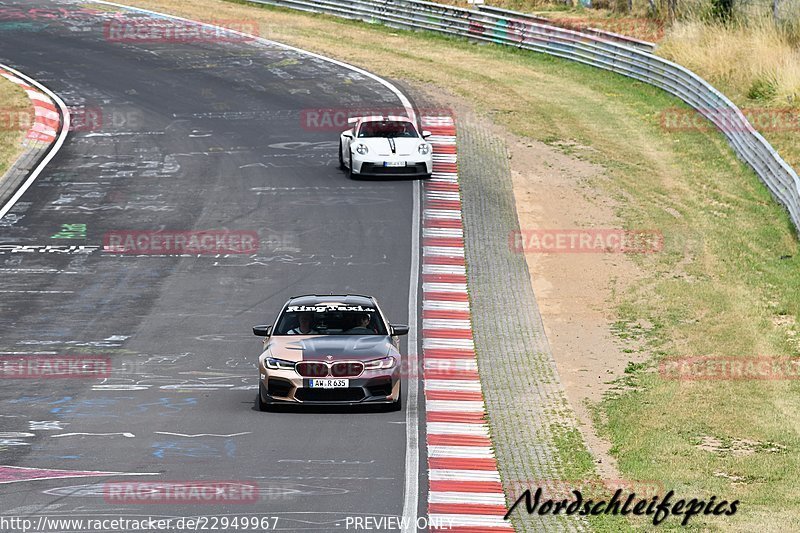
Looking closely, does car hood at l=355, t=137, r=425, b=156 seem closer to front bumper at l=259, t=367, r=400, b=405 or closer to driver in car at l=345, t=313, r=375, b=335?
driver in car at l=345, t=313, r=375, b=335

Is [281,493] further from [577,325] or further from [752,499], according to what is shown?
[577,325]

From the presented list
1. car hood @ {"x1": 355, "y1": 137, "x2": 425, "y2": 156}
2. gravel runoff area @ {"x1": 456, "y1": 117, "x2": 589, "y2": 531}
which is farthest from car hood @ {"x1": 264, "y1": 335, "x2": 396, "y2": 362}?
car hood @ {"x1": 355, "y1": 137, "x2": 425, "y2": 156}

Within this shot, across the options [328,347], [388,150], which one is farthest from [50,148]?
[328,347]

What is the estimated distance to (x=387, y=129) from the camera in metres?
30.7

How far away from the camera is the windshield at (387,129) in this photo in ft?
101

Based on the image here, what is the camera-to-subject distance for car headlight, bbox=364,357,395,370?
51.2ft

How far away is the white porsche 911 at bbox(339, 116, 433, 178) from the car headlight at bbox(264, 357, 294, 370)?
14978 millimetres

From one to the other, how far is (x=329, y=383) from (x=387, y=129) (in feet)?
51.8

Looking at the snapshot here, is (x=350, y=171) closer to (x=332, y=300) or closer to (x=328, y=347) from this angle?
(x=332, y=300)

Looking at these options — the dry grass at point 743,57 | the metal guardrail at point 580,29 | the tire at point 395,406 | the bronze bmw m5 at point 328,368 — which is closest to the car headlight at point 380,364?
the bronze bmw m5 at point 328,368

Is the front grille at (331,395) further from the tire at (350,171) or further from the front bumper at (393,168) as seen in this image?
the tire at (350,171)

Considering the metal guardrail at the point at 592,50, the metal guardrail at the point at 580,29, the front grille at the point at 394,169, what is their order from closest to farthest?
the front grille at the point at 394,169, the metal guardrail at the point at 592,50, the metal guardrail at the point at 580,29

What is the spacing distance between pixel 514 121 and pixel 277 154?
761 cm

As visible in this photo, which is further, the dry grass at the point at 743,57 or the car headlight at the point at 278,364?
the dry grass at the point at 743,57
